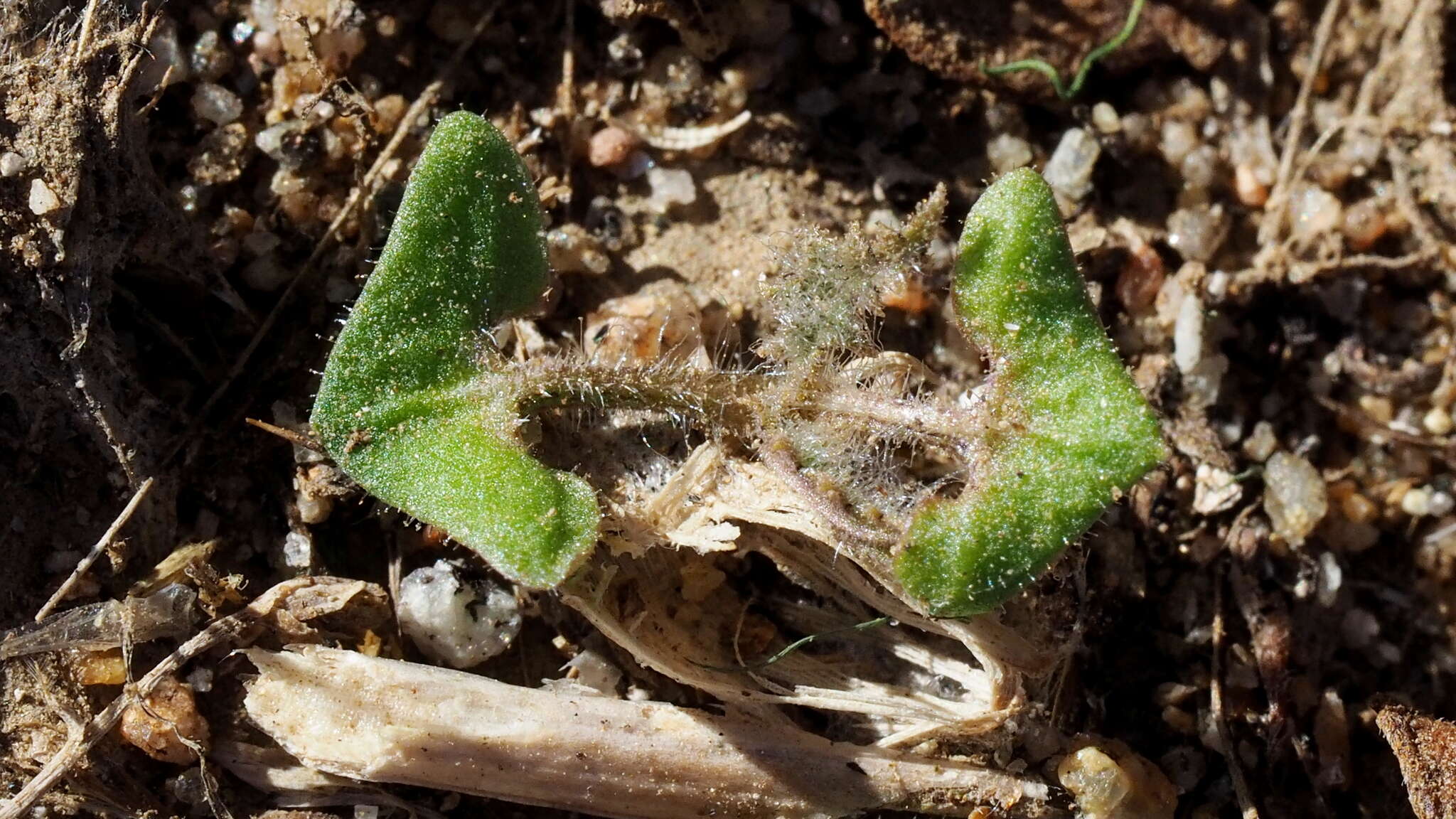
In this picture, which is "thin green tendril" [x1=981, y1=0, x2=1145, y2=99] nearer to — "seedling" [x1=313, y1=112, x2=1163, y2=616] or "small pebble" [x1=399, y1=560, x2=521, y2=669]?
"seedling" [x1=313, y1=112, x2=1163, y2=616]

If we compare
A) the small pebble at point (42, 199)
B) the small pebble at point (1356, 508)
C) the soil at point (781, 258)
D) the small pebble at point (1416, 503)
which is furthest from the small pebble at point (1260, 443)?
the small pebble at point (42, 199)

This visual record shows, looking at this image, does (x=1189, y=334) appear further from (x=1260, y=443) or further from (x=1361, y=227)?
(x=1361, y=227)

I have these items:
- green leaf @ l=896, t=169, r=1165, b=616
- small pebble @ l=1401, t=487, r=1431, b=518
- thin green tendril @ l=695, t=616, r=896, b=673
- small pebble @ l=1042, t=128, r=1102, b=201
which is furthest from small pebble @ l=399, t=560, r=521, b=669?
small pebble @ l=1401, t=487, r=1431, b=518

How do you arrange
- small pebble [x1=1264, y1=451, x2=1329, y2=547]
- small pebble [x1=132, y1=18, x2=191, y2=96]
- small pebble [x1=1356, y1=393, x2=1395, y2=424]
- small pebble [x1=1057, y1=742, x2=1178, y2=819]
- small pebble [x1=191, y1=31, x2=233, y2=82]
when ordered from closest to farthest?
small pebble [x1=1057, y1=742, x2=1178, y2=819], small pebble [x1=132, y1=18, x2=191, y2=96], small pebble [x1=191, y1=31, x2=233, y2=82], small pebble [x1=1264, y1=451, x2=1329, y2=547], small pebble [x1=1356, y1=393, x2=1395, y2=424]

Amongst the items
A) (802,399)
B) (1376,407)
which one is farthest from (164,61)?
(1376,407)

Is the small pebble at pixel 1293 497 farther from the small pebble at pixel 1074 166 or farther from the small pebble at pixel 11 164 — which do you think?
the small pebble at pixel 11 164
